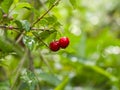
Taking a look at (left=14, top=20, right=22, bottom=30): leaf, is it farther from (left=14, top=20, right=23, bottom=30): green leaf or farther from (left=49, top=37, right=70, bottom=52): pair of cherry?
(left=49, top=37, right=70, bottom=52): pair of cherry

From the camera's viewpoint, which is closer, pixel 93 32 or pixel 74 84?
pixel 74 84

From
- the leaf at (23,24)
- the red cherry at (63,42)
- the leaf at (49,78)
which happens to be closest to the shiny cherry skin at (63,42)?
the red cherry at (63,42)

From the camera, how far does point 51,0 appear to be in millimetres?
1029

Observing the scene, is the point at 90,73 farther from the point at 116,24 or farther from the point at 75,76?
the point at 116,24

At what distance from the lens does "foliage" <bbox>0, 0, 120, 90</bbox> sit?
3.43 ft

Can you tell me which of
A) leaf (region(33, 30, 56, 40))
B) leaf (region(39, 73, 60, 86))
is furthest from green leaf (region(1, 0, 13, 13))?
leaf (region(39, 73, 60, 86))

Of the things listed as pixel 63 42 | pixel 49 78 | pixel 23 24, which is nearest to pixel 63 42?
pixel 63 42

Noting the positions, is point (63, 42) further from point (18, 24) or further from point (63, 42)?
point (18, 24)

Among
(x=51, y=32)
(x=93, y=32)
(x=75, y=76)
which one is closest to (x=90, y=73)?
(x=75, y=76)

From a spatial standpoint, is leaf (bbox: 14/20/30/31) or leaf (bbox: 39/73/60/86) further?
leaf (bbox: 39/73/60/86)

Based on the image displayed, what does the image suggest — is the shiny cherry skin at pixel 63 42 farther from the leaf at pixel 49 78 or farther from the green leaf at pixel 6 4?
the leaf at pixel 49 78

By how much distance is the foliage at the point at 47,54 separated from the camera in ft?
3.43

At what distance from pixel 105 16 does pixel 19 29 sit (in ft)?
8.58

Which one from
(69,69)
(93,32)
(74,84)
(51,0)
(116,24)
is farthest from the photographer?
(116,24)
